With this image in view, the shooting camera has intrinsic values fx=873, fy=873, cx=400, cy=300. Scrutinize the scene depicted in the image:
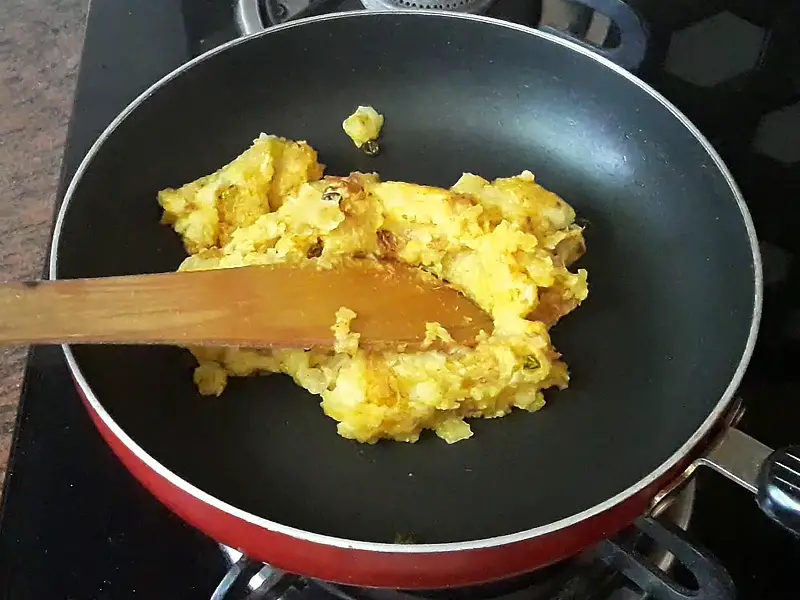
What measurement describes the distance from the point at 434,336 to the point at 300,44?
424mm

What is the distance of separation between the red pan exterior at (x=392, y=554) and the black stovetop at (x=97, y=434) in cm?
15

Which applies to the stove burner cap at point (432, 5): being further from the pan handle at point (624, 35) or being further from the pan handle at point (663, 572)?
the pan handle at point (663, 572)

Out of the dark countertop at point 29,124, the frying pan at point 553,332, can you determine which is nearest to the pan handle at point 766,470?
the frying pan at point 553,332

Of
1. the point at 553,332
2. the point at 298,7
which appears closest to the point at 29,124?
the point at 298,7

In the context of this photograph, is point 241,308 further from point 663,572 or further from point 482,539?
point 663,572

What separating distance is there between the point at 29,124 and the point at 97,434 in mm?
626

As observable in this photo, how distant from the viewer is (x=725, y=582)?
709 mm

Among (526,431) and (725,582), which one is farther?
(526,431)

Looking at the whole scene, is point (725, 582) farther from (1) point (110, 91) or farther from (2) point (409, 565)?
(1) point (110, 91)

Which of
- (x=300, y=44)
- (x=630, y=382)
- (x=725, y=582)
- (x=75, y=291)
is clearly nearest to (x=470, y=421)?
(x=630, y=382)

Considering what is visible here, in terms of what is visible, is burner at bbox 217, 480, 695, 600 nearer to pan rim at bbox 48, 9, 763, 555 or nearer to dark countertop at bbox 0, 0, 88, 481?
pan rim at bbox 48, 9, 763, 555

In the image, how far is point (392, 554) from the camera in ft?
2.16

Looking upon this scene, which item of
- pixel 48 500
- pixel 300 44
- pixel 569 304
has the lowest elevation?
pixel 48 500

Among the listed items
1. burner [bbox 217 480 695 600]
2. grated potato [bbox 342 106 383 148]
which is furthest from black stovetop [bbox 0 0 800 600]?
grated potato [bbox 342 106 383 148]
